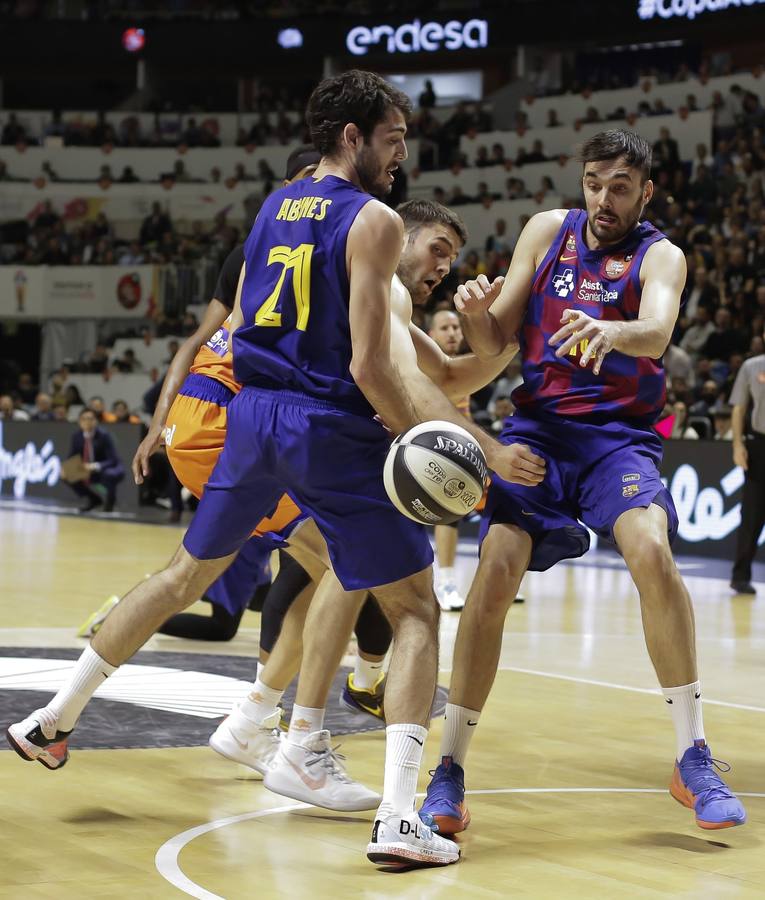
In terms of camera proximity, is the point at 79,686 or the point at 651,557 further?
the point at 79,686

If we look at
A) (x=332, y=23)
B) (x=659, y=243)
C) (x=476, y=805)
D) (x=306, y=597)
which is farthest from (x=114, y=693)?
(x=332, y=23)

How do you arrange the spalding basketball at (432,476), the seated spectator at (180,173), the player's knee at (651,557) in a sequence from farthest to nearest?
the seated spectator at (180,173)
the player's knee at (651,557)
the spalding basketball at (432,476)

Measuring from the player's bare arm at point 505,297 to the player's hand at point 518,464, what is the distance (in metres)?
0.43

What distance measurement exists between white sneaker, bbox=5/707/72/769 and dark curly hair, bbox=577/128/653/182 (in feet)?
8.19

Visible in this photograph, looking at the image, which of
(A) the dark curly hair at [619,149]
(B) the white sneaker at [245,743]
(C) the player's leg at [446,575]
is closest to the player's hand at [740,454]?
(C) the player's leg at [446,575]

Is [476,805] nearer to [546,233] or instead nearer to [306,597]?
[306,597]

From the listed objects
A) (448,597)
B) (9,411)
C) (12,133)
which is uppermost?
(12,133)

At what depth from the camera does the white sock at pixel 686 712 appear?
4.40 metres

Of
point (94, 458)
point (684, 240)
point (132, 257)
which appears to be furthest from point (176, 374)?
point (132, 257)

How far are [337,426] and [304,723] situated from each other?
40.8 inches

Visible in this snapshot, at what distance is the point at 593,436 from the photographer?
15.2 feet

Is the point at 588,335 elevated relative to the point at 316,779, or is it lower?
elevated

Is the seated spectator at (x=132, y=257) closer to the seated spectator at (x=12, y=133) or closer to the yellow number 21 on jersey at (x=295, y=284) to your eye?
the seated spectator at (x=12, y=133)

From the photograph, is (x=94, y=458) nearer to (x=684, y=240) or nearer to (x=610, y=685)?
(x=684, y=240)
